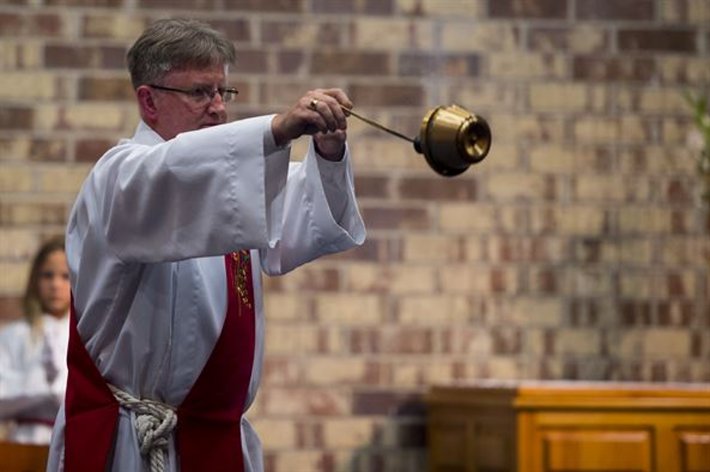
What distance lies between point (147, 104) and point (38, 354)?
10.5ft

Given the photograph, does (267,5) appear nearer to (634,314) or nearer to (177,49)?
(634,314)

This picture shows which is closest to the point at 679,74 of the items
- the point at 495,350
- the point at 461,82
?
the point at 461,82

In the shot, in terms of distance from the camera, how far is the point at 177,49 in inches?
141

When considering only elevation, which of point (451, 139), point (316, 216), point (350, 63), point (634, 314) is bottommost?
point (634, 314)

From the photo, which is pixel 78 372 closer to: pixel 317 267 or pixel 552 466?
pixel 552 466

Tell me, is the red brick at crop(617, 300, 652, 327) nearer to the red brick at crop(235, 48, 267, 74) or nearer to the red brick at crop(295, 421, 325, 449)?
the red brick at crop(295, 421, 325, 449)

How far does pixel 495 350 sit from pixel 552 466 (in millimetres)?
1121

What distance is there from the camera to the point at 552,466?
20.0ft

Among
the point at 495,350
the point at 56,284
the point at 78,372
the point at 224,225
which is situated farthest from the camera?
the point at 495,350

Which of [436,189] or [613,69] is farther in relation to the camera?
[613,69]

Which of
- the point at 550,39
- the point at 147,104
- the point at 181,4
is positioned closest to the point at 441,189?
the point at 550,39

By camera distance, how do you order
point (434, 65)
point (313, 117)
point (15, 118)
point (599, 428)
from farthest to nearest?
point (434, 65) → point (15, 118) → point (599, 428) → point (313, 117)

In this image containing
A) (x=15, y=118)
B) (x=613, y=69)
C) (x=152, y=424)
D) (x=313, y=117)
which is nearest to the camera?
(x=313, y=117)

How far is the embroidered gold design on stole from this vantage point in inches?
143
